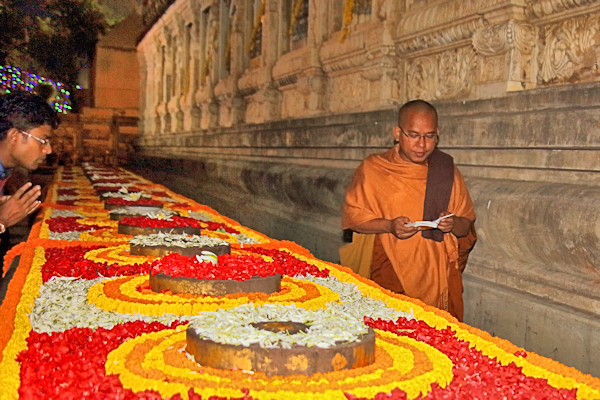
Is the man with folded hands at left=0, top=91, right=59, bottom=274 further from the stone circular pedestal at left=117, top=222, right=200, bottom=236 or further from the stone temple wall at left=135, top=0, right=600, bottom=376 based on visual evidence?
the stone temple wall at left=135, top=0, right=600, bottom=376

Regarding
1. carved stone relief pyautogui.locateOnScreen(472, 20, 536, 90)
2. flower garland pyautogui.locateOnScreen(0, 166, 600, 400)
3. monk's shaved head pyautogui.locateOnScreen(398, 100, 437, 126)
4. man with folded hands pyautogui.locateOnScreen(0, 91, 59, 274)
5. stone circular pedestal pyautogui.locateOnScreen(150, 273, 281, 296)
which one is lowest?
flower garland pyautogui.locateOnScreen(0, 166, 600, 400)

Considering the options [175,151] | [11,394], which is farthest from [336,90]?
[175,151]

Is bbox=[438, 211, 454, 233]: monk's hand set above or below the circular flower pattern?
above

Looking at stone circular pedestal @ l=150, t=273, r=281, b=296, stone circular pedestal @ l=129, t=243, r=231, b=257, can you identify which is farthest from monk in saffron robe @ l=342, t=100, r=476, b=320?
stone circular pedestal @ l=150, t=273, r=281, b=296

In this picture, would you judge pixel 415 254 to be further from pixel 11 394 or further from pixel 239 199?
pixel 239 199

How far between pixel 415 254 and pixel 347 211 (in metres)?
0.51

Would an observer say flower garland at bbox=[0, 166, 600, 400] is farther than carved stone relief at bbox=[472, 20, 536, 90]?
No

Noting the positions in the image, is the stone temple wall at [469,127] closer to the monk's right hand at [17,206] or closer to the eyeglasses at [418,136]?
the eyeglasses at [418,136]

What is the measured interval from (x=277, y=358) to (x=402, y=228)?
1.94 metres

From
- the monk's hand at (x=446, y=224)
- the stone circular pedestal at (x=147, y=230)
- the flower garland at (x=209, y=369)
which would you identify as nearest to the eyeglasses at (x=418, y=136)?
the monk's hand at (x=446, y=224)

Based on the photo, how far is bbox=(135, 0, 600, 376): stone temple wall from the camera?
396 centimetres

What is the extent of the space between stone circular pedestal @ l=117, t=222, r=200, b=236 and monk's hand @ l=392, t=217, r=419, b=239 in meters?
1.98

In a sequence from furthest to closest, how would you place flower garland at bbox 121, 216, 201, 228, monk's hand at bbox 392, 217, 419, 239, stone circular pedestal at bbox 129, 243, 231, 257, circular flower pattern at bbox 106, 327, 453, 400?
flower garland at bbox 121, 216, 201, 228, stone circular pedestal at bbox 129, 243, 231, 257, monk's hand at bbox 392, 217, 419, 239, circular flower pattern at bbox 106, 327, 453, 400

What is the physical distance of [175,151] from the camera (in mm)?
19344
